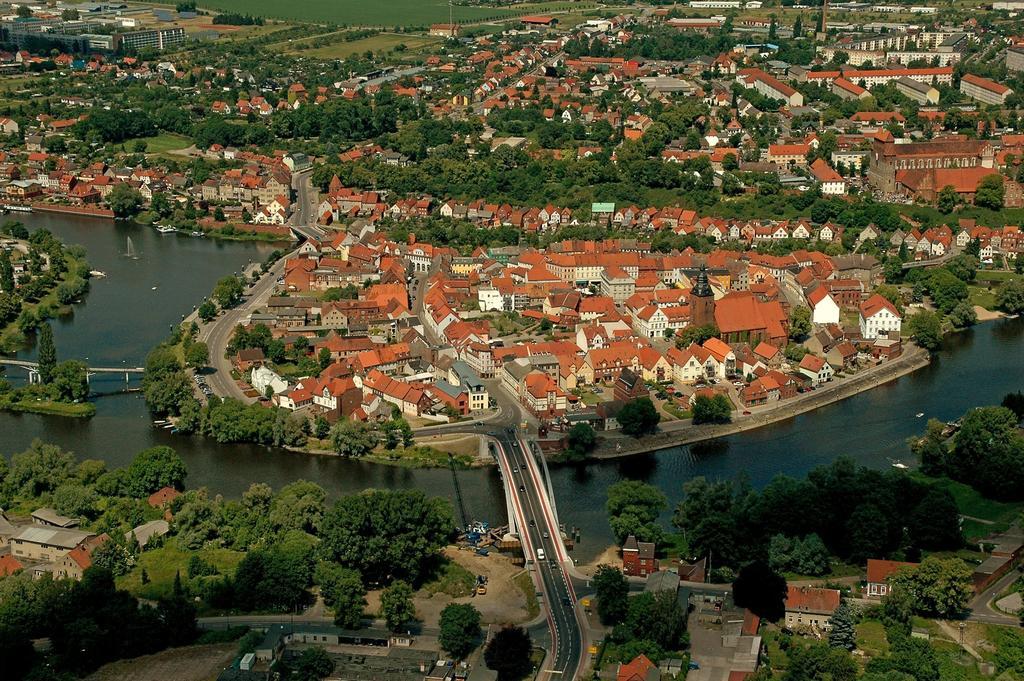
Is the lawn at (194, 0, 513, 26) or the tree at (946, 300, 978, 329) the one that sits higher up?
the lawn at (194, 0, 513, 26)

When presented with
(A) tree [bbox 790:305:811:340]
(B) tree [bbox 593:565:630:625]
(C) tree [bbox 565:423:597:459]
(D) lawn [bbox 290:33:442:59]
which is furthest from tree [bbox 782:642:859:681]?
(D) lawn [bbox 290:33:442:59]

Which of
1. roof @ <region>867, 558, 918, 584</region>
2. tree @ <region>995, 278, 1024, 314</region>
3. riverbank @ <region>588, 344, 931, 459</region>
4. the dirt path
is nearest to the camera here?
the dirt path

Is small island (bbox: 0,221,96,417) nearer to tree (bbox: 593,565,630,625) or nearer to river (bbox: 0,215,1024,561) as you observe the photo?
river (bbox: 0,215,1024,561)

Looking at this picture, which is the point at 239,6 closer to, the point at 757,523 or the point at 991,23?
the point at 991,23

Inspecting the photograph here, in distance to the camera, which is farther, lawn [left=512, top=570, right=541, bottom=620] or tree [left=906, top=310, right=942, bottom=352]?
tree [left=906, top=310, right=942, bottom=352]

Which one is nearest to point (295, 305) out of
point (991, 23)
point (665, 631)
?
point (665, 631)

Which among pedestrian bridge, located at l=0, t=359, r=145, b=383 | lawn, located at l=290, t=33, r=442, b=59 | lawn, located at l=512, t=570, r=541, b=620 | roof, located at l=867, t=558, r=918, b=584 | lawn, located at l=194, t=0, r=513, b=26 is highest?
lawn, located at l=194, t=0, r=513, b=26

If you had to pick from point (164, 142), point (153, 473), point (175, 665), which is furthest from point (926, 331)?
point (164, 142)

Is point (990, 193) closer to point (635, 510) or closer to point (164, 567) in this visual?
point (635, 510)
